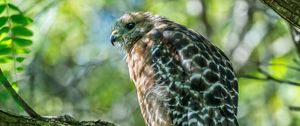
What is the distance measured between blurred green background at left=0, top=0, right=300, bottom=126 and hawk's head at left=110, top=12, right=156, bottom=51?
3.10 feet

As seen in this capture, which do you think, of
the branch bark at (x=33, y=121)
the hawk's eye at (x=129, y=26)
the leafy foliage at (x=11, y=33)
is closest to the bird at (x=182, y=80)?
the hawk's eye at (x=129, y=26)

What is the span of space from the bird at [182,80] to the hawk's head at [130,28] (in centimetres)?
67

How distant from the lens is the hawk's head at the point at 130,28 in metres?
9.60

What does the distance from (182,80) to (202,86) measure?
22 centimetres

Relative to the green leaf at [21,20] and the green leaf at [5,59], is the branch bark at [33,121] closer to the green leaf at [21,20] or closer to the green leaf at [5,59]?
the green leaf at [5,59]

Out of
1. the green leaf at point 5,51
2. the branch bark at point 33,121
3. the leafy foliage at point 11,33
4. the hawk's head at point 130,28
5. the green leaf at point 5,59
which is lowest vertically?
the branch bark at point 33,121

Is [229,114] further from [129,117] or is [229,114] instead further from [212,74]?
[129,117]

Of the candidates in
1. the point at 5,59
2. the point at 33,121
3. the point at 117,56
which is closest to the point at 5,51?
the point at 5,59

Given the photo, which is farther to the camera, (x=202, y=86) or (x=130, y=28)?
(x=130, y=28)

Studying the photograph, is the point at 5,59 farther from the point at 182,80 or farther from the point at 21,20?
the point at 182,80

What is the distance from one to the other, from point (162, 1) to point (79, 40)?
1.48 m

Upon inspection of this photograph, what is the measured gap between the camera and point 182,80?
304 inches

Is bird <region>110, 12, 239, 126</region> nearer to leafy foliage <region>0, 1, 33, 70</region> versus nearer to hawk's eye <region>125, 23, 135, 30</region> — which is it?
hawk's eye <region>125, 23, 135, 30</region>

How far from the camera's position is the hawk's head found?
960 centimetres
